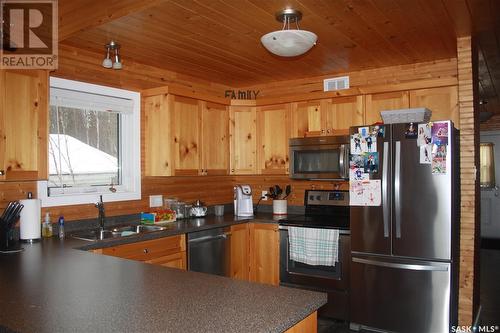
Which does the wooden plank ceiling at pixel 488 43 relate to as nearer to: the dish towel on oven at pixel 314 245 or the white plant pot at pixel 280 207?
the dish towel on oven at pixel 314 245

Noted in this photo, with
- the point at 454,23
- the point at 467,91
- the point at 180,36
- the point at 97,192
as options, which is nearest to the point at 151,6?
the point at 180,36

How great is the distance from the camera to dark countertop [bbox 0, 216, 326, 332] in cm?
123

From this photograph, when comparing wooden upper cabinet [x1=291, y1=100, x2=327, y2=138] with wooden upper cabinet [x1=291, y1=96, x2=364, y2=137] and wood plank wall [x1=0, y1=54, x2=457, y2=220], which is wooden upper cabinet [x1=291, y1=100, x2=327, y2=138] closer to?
wooden upper cabinet [x1=291, y1=96, x2=364, y2=137]

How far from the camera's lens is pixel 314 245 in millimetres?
A: 3559

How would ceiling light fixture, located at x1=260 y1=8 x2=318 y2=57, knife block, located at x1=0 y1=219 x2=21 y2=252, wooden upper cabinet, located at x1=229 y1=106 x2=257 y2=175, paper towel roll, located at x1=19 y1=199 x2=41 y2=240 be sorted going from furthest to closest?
wooden upper cabinet, located at x1=229 y1=106 x2=257 y2=175 → paper towel roll, located at x1=19 y1=199 x2=41 y2=240 → knife block, located at x1=0 y1=219 x2=21 y2=252 → ceiling light fixture, located at x1=260 y1=8 x2=318 y2=57

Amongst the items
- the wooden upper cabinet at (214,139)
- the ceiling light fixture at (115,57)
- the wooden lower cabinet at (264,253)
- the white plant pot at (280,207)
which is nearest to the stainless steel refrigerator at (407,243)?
the wooden lower cabinet at (264,253)

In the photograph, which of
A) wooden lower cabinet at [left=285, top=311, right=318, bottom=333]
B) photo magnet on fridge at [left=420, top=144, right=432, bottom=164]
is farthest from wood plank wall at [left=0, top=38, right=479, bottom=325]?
wooden lower cabinet at [left=285, top=311, right=318, bottom=333]

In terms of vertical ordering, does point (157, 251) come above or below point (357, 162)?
below

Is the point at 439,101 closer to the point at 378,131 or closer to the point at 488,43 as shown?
the point at 488,43

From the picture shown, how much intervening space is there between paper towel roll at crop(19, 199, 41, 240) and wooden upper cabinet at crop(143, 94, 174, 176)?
1.18m

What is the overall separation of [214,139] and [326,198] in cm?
132

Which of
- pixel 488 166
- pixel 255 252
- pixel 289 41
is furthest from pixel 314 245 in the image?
pixel 488 166

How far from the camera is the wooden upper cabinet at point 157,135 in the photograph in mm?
3623

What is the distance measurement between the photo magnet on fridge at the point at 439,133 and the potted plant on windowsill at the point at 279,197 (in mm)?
1772
